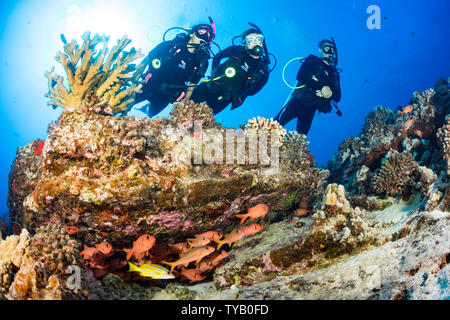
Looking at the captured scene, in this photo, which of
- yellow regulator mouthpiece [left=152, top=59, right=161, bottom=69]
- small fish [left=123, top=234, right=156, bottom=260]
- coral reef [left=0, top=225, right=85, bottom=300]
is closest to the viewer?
coral reef [left=0, top=225, right=85, bottom=300]

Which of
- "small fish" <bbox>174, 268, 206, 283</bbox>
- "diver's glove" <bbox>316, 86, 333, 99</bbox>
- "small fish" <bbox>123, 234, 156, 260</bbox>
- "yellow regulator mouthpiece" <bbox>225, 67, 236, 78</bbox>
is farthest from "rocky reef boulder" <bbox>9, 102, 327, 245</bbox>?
"diver's glove" <bbox>316, 86, 333, 99</bbox>

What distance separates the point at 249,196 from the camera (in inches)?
176

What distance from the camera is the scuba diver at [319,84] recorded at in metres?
9.59

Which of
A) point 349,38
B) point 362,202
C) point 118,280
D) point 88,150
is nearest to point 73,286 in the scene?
point 118,280

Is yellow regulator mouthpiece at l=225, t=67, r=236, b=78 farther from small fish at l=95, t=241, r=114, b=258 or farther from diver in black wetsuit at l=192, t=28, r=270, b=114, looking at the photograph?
small fish at l=95, t=241, r=114, b=258

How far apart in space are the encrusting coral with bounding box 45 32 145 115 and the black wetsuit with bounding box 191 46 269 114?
430 cm

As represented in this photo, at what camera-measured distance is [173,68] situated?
866cm

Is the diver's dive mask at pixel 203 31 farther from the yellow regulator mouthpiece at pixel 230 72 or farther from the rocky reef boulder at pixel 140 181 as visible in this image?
the rocky reef boulder at pixel 140 181

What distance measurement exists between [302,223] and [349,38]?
246 ft

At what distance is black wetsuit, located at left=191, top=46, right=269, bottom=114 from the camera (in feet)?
29.1

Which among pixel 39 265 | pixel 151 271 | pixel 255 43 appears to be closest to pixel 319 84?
pixel 255 43

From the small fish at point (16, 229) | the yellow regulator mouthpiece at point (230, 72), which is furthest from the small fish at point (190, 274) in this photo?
the yellow regulator mouthpiece at point (230, 72)

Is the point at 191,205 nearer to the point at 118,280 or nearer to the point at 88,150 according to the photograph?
the point at 118,280

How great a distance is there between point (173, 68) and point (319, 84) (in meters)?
6.31
